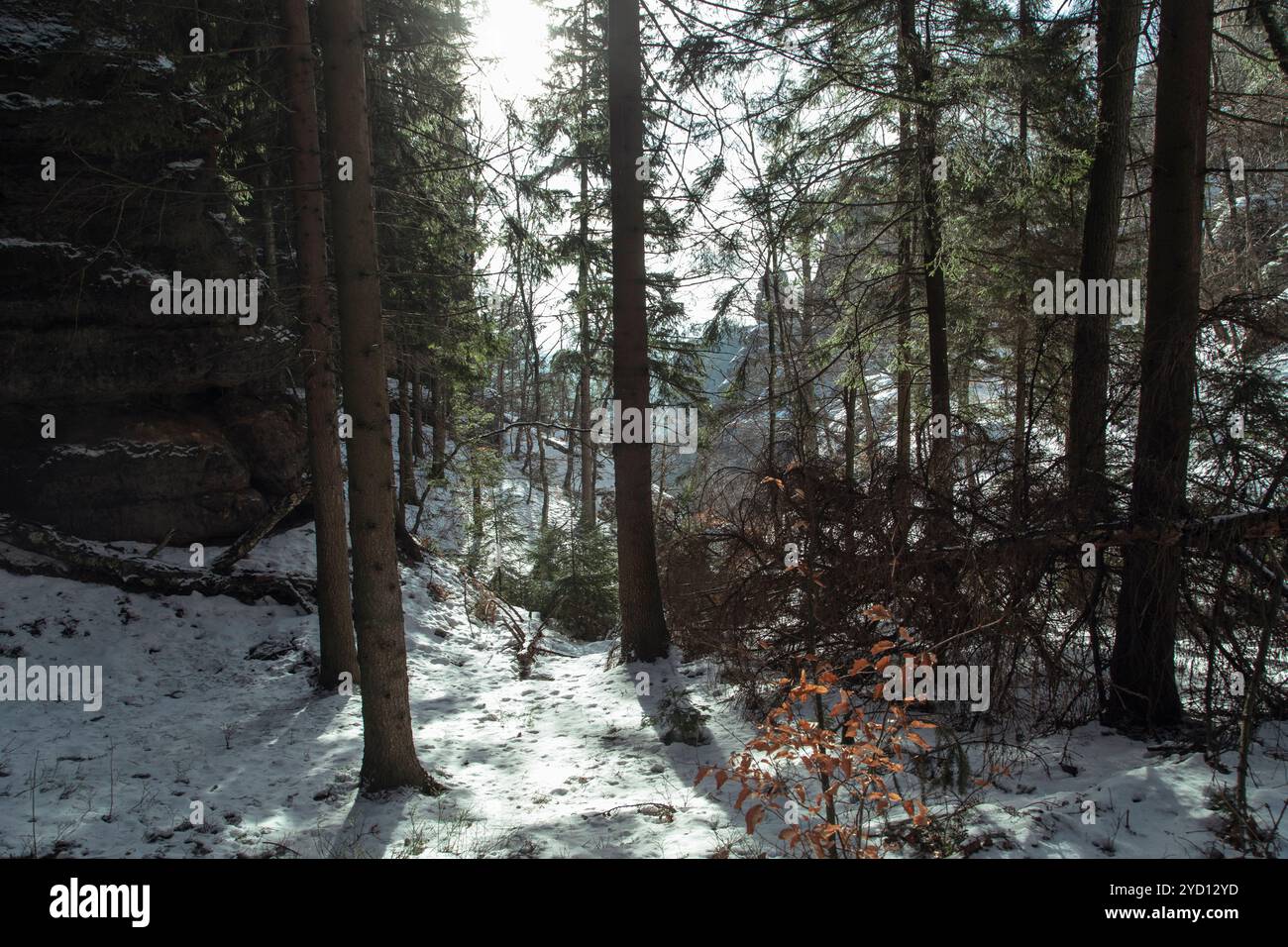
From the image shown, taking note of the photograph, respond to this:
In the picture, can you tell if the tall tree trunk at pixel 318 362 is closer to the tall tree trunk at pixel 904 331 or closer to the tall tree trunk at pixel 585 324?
the tall tree trunk at pixel 585 324

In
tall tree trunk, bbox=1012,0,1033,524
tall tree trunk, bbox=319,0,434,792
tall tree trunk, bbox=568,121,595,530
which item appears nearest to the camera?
tall tree trunk, bbox=319,0,434,792

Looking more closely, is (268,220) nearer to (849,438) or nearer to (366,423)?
(366,423)

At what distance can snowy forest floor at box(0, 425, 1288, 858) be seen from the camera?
14.4 ft

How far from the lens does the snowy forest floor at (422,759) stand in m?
4.38

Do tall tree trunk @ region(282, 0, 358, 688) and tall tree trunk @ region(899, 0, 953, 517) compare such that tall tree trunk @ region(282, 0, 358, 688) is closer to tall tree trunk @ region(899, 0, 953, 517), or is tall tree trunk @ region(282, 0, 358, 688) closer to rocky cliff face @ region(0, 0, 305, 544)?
rocky cliff face @ region(0, 0, 305, 544)

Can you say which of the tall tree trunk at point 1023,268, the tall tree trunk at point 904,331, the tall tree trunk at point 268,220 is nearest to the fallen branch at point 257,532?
the tall tree trunk at point 268,220

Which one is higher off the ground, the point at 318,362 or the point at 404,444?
the point at 318,362

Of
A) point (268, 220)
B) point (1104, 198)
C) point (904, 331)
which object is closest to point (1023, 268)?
point (904, 331)

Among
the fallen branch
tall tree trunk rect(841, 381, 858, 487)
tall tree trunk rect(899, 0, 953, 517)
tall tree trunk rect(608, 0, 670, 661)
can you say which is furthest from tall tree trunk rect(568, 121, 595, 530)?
the fallen branch

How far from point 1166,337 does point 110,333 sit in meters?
12.2

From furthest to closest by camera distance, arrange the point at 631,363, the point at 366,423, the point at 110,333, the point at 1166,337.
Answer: the point at 110,333 → the point at 631,363 → the point at 366,423 → the point at 1166,337

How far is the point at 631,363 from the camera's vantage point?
8.72 meters

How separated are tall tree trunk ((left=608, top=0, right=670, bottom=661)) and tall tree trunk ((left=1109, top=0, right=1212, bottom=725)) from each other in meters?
4.89
